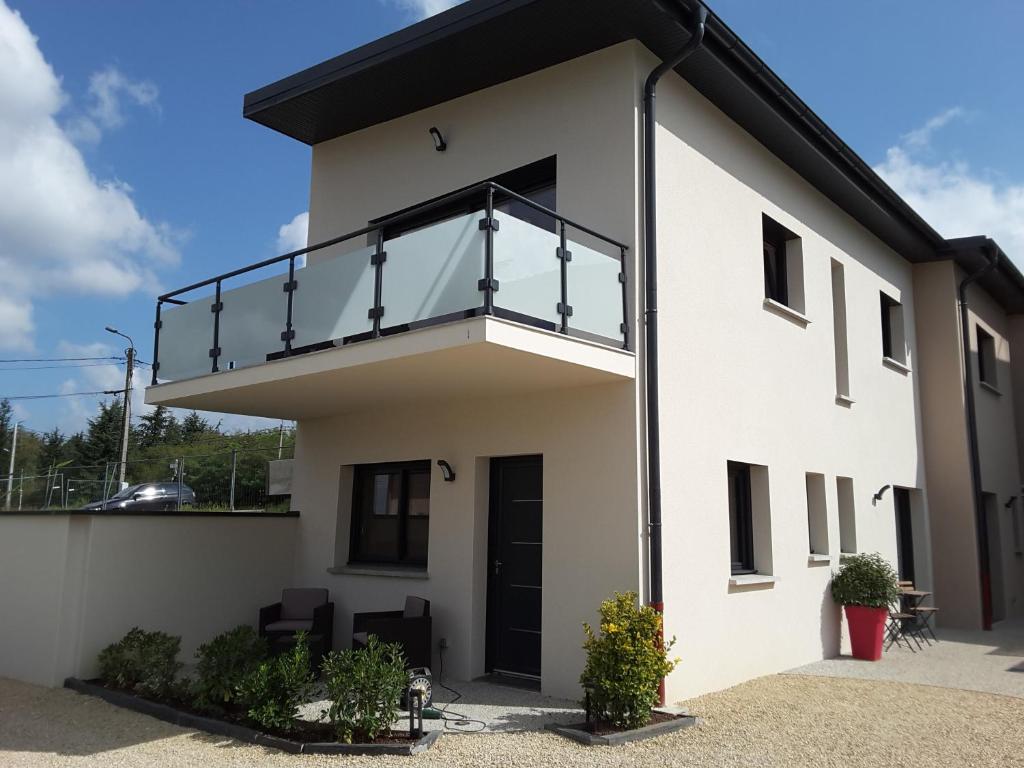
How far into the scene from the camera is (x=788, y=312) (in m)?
10.1

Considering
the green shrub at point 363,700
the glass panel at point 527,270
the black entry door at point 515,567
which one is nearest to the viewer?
the green shrub at point 363,700

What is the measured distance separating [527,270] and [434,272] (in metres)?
0.77

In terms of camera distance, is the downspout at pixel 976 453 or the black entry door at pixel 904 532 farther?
the downspout at pixel 976 453

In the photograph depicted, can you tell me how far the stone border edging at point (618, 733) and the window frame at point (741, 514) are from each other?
114 inches

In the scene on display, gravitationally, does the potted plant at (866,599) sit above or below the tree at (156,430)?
below

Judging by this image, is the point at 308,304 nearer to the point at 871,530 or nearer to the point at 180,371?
the point at 180,371

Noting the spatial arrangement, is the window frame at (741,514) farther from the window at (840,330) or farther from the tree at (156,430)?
the tree at (156,430)

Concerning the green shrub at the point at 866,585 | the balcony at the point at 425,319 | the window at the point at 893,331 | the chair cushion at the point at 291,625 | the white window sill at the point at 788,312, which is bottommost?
the chair cushion at the point at 291,625

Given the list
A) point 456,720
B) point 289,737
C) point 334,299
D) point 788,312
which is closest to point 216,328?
point 334,299

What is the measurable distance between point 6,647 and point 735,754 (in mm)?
7409

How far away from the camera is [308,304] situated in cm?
802

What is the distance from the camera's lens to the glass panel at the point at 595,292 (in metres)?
7.32

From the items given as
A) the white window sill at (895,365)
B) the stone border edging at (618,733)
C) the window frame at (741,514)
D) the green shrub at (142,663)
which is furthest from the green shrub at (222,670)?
the white window sill at (895,365)

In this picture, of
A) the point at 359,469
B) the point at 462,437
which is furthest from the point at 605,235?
the point at 359,469
